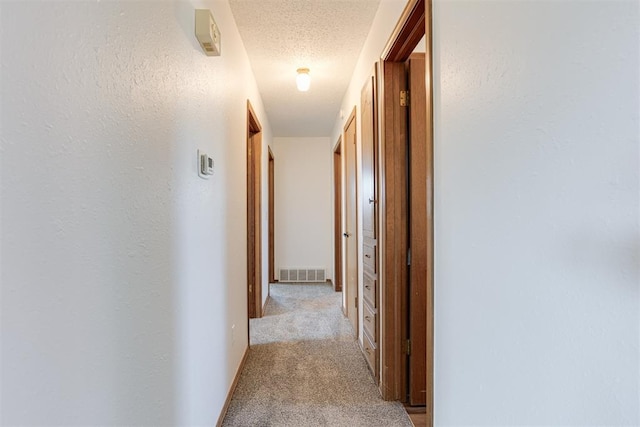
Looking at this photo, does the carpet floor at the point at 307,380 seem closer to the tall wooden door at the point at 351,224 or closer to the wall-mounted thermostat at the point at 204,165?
the tall wooden door at the point at 351,224

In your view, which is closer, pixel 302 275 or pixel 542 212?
pixel 542 212

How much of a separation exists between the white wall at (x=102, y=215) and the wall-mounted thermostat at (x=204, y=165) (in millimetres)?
45

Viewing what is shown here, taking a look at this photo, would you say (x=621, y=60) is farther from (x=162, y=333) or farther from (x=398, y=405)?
(x=398, y=405)

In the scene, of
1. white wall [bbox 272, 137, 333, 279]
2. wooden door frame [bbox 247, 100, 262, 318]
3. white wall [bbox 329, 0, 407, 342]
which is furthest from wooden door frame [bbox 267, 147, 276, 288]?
white wall [bbox 329, 0, 407, 342]

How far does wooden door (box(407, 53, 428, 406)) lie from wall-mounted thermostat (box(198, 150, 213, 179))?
110 cm

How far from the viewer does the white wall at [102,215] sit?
1.77 feet

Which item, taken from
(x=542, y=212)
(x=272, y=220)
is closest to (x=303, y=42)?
(x=542, y=212)

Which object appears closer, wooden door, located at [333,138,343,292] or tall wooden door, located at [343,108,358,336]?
tall wooden door, located at [343,108,358,336]

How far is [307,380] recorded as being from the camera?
7.46 feet

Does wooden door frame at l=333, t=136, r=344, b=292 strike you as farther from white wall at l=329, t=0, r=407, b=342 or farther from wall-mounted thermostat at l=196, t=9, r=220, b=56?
wall-mounted thermostat at l=196, t=9, r=220, b=56

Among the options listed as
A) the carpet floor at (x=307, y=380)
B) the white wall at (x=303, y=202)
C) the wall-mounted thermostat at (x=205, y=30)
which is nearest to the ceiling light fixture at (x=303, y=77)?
the wall-mounted thermostat at (x=205, y=30)

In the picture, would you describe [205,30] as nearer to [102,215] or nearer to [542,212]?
[102,215]

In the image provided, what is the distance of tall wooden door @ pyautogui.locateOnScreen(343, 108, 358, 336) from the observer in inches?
120

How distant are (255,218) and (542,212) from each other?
299cm
